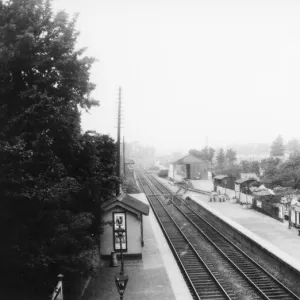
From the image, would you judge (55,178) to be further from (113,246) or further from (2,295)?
(113,246)

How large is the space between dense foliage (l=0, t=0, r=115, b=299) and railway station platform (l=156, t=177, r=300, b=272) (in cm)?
1041

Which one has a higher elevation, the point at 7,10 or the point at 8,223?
the point at 7,10

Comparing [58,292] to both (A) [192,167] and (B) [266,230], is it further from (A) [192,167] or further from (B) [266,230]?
(A) [192,167]

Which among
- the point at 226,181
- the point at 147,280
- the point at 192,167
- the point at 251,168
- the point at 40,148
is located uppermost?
the point at 40,148

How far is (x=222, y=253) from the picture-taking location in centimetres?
1906

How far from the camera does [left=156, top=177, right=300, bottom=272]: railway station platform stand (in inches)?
719

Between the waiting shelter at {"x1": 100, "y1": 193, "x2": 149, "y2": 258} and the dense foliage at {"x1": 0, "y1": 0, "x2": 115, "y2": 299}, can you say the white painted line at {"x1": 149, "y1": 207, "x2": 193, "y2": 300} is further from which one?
the dense foliage at {"x1": 0, "y1": 0, "x2": 115, "y2": 299}

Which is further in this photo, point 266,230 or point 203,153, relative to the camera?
point 203,153

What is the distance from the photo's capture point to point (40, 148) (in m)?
9.98

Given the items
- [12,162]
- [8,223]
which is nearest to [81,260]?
[8,223]

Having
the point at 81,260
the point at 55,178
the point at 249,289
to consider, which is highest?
the point at 55,178

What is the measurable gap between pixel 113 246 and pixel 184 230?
368 inches

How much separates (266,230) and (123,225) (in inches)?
515

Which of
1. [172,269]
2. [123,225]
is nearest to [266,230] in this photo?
[172,269]
